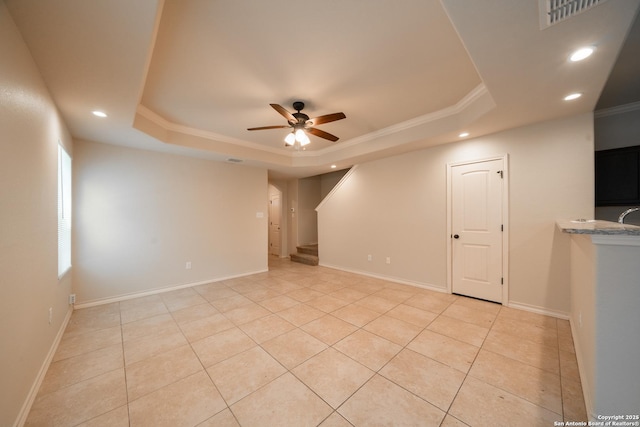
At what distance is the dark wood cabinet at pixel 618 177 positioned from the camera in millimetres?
2873

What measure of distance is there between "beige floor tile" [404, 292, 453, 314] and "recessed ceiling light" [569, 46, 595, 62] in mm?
2829

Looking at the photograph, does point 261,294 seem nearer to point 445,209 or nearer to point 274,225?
point 445,209

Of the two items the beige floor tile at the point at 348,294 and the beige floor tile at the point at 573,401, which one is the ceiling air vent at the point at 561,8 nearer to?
the beige floor tile at the point at 573,401

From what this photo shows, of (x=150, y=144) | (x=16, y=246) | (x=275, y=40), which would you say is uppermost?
(x=275, y=40)

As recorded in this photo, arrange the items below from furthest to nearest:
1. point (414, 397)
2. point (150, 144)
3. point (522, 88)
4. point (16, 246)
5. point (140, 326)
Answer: point (150, 144) → point (140, 326) → point (522, 88) → point (414, 397) → point (16, 246)

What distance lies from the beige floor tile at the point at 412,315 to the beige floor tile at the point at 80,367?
294 centimetres

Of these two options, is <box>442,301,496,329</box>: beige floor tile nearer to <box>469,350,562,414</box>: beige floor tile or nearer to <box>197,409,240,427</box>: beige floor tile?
<box>469,350,562,414</box>: beige floor tile

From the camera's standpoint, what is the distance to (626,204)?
2916 mm

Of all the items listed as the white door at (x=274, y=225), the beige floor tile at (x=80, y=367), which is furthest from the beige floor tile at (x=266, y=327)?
the white door at (x=274, y=225)

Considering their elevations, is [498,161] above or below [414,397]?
above

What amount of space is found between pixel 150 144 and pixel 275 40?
2.84m

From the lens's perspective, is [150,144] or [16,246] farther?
[150,144]

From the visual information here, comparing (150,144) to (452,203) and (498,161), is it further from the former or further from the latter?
(498,161)

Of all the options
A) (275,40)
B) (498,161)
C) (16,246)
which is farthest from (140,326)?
(498,161)
